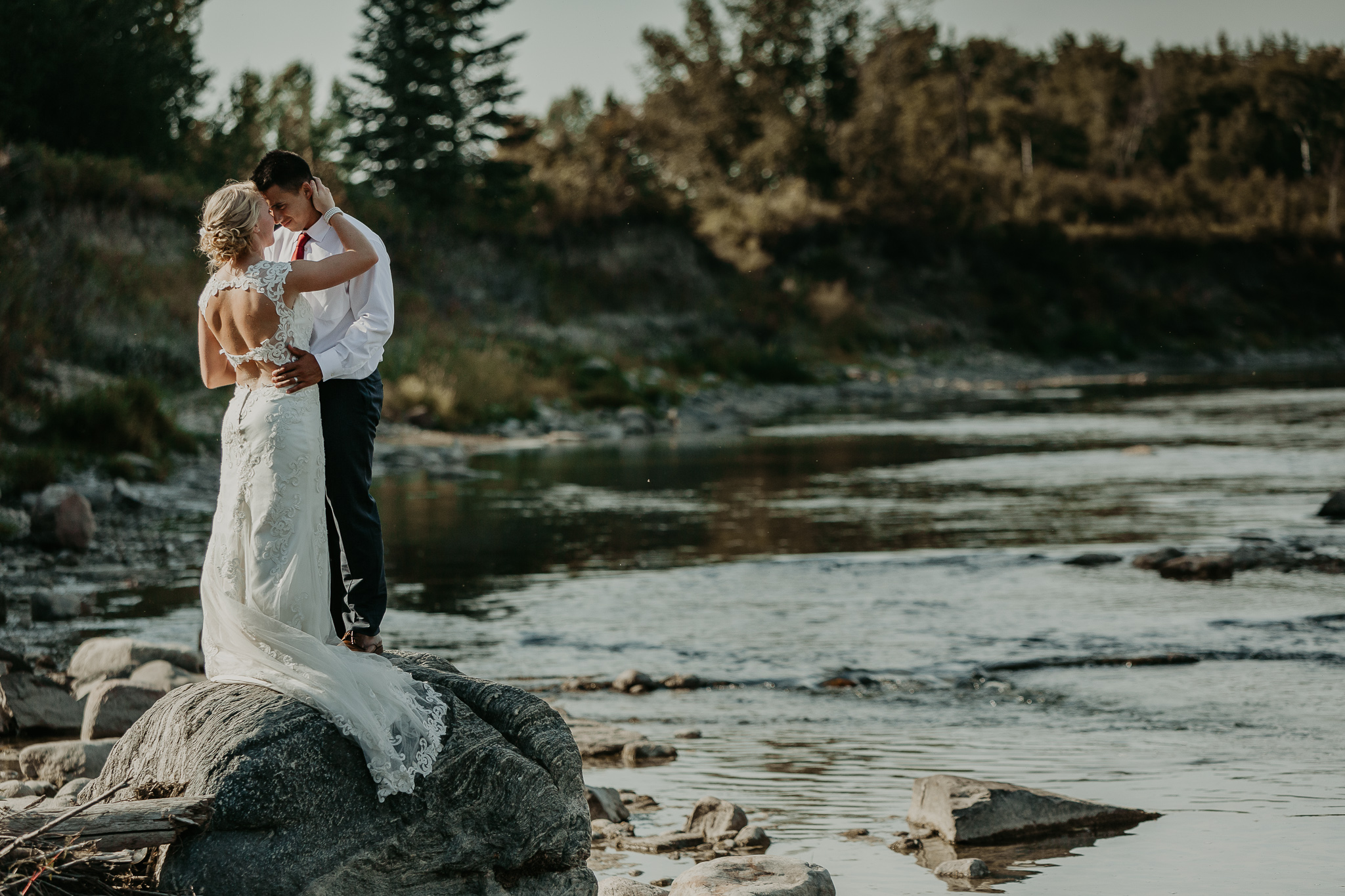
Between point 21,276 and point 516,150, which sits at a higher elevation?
point 516,150

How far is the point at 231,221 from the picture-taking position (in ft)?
16.9

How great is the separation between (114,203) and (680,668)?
2565 centimetres

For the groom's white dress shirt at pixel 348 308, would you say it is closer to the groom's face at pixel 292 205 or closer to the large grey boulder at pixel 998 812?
the groom's face at pixel 292 205

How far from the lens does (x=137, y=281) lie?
28.6 metres

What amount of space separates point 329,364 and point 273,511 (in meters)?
0.58

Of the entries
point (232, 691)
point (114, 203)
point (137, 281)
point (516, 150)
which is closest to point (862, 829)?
point (232, 691)

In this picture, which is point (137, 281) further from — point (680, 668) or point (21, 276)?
point (680, 668)

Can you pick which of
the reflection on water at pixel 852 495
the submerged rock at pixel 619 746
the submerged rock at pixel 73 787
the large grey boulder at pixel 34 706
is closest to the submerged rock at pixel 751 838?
the submerged rock at pixel 619 746

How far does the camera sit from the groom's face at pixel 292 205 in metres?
5.35

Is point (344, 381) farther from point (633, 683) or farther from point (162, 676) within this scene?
point (633, 683)

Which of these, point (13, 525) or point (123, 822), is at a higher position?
point (123, 822)

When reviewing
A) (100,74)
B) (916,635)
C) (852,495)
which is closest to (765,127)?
(100,74)

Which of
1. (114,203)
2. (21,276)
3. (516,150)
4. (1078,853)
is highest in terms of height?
(516,150)

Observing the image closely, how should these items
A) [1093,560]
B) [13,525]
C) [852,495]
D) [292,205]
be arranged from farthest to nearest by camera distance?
[852,495]
[13,525]
[1093,560]
[292,205]
